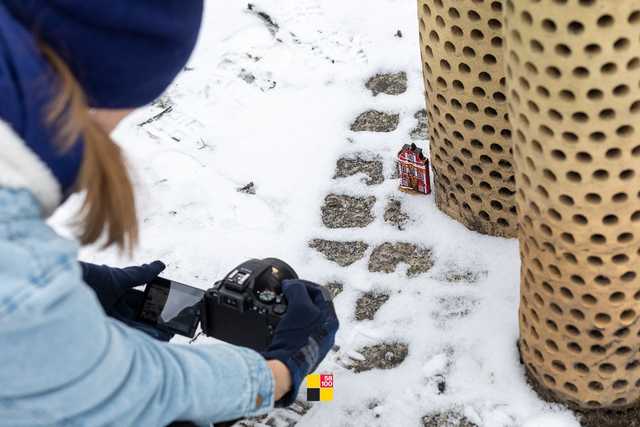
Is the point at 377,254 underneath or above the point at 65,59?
underneath

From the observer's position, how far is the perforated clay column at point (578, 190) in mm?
1150

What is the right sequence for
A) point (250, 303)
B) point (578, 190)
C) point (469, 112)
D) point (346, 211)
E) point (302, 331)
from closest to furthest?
point (578, 190) < point (302, 331) < point (250, 303) < point (469, 112) < point (346, 211)

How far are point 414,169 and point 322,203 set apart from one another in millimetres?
276

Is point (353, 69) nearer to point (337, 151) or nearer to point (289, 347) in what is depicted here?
point (337, 151)

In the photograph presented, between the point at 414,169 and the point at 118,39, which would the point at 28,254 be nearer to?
the point at 118,39

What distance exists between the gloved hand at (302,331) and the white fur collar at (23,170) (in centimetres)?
64

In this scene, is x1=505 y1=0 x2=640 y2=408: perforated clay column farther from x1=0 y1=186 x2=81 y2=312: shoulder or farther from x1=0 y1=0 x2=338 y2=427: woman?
x1=0 y1=186 x2=81 y2=312: shoulder

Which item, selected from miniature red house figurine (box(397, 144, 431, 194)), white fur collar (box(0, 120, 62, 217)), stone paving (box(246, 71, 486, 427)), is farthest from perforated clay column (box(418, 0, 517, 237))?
white fur collar (box(0, 120, 62, 217))

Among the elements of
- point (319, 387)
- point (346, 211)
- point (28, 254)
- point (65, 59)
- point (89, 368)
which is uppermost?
point (65, 59)

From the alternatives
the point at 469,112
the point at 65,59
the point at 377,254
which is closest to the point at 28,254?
the point at 65,59

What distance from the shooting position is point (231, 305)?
5.29 feet

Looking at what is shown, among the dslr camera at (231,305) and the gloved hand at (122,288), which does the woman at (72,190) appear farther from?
the gloved hand at (122,288)

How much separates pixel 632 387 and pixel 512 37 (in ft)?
2.44

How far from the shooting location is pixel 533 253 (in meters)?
1.49
